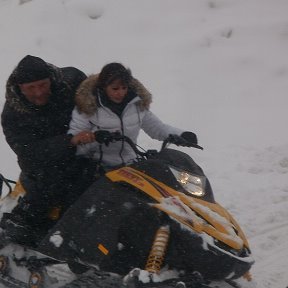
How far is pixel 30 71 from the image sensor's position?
429 cm

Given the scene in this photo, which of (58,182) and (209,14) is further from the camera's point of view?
(209,14)

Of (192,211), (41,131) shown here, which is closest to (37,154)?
(41,131)

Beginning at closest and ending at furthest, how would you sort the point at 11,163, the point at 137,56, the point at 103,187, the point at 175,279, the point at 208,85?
the point at 175,279, the point at 103,187, the point at 11,163, the point at 208,85, the point at 137,56

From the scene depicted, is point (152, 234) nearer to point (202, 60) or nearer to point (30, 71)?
point (30, 71)

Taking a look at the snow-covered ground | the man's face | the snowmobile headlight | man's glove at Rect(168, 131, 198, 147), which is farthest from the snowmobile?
the snow-covered ground

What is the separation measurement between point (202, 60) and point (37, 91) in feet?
23.6

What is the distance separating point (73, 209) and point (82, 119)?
0.69 meters

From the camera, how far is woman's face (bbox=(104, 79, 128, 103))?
4.09 metres

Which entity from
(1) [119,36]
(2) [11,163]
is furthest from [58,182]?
(1) [119,36]

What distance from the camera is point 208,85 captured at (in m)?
10.5

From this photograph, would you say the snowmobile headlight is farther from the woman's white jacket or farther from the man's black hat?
the man's black hat

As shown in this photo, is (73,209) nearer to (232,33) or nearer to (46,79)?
(46,79)

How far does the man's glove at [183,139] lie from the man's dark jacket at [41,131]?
0.70 metres

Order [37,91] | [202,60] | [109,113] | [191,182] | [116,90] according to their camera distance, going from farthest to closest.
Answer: [202,60], [37,91], [109,113], [116,90], [191,182]
